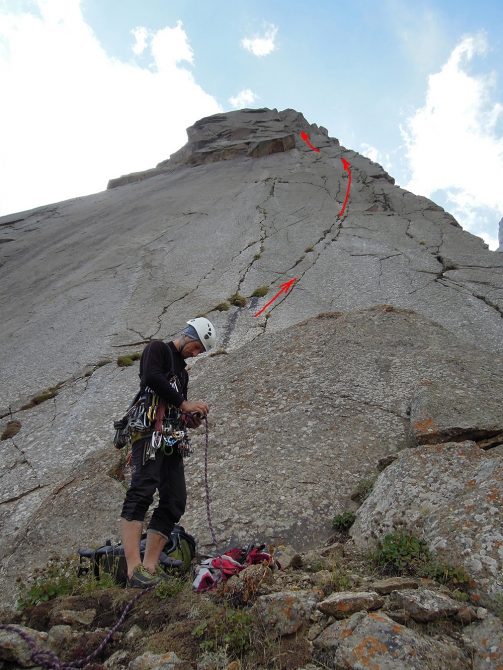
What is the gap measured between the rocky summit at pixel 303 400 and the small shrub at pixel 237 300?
9.5 inches

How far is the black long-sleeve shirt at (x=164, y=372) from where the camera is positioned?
13.9 feet

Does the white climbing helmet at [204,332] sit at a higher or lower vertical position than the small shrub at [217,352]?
higher

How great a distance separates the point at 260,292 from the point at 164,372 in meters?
8.06

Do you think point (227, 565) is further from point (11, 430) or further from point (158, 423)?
point (11, 430)

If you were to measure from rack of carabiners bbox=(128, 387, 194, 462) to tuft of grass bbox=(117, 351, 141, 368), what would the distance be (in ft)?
18.2

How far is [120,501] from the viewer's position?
5.55 metres

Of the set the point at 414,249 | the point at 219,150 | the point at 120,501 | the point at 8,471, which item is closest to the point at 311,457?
the point at 120,501

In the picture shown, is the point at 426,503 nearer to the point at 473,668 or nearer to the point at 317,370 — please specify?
the point at 473,668

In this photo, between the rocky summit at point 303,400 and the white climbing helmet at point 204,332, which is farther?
the white climbing helmet at point 204,332

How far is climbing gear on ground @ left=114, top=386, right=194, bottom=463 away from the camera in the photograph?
4.23m

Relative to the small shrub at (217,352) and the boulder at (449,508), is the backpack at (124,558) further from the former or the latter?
the small shrub at (217,352)

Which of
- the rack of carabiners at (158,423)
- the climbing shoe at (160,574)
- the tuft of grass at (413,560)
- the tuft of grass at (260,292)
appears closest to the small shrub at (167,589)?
the climbing shoe at (160,574)

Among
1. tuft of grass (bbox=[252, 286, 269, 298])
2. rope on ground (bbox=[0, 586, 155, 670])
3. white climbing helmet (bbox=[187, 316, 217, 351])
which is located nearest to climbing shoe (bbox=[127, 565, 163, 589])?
rope on ground (bbox=[0, 586, 155, 670])

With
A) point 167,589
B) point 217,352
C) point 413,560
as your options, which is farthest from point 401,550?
point 217,352
